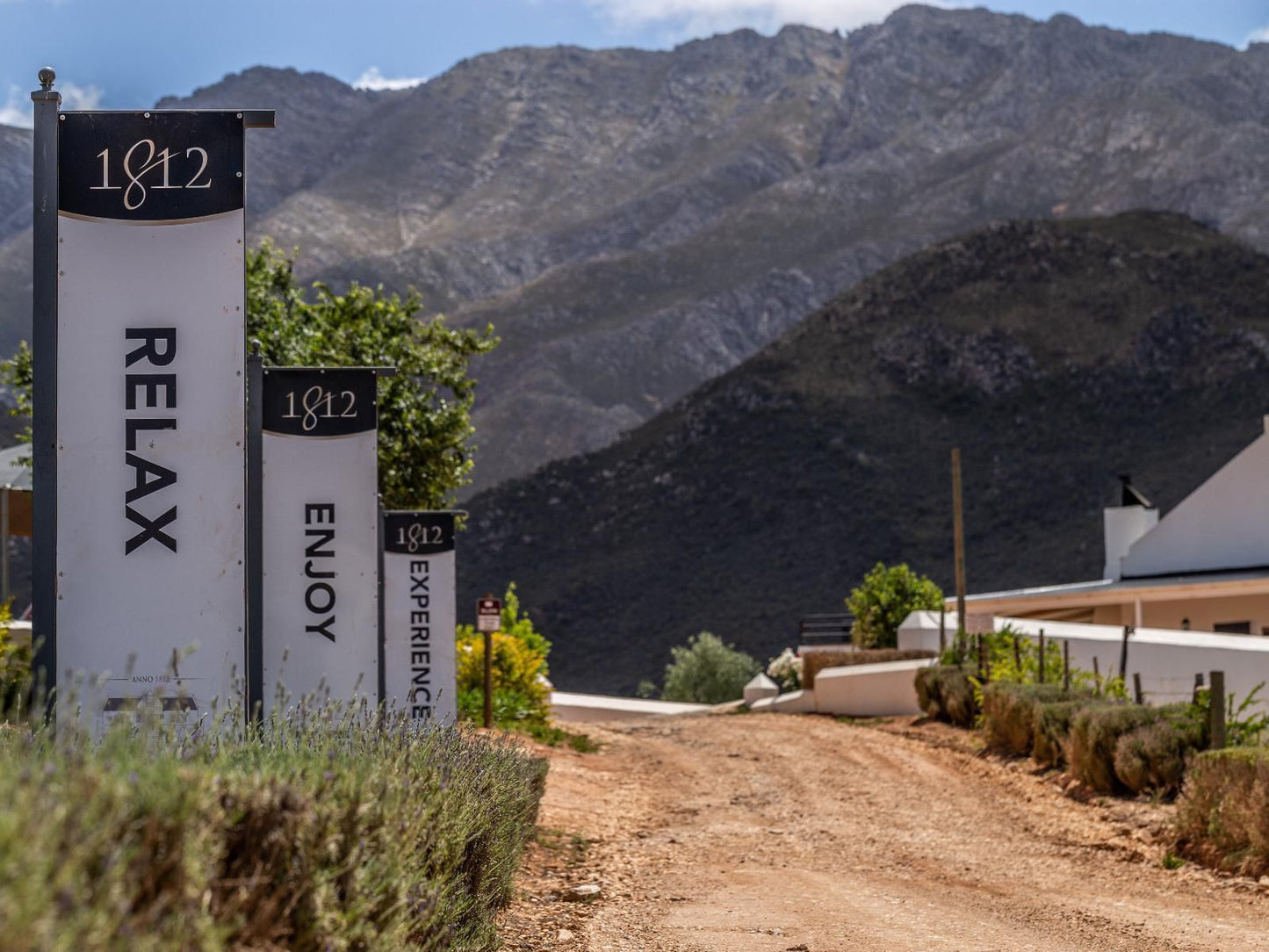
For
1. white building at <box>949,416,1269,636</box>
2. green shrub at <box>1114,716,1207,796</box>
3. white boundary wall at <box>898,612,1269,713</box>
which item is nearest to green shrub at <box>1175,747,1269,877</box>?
green shrub at <box>1114,716,1207,796</box>

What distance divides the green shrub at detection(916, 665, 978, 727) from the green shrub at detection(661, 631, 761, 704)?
33.7 m

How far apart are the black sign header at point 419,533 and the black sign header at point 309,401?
6.50m

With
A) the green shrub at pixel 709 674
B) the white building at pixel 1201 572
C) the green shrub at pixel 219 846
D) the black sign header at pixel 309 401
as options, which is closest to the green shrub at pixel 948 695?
the white building at pixel 1201 572

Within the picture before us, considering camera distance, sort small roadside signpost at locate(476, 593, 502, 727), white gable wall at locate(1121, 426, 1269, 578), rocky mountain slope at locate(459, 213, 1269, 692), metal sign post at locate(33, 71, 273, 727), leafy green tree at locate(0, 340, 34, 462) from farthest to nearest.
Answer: rocky mountain slope at locate(459, 213, 1269, 692) → white gable wall at locate(1121, 426, 1269, 578) → leafy green tree at locate(0, 340, 34, 462) → small roadside signpost at locate(476, 593, 502, 727) → metal sign post at locate(33, 71, 273, 727)

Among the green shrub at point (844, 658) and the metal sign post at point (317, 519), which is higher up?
the metal sign post at point (317, 519)

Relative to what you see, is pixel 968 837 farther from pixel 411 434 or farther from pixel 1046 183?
pixel 1046 183

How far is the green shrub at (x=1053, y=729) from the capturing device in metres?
20.3

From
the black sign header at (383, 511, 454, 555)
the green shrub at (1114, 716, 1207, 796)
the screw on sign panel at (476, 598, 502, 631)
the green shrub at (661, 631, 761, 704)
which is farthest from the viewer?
the green shrub at (661, 631, 761, 704)

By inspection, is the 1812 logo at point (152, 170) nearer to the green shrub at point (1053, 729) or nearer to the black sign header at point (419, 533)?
the black sign header at point (419, 533)

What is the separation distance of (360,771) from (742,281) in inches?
7187

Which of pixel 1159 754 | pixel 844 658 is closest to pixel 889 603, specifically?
pixel 844 658

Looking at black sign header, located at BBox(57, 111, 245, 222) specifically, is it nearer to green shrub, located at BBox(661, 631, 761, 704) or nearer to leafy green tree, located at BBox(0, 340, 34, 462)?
leafy green tree, located at BBox(0, 340, 34, 462)

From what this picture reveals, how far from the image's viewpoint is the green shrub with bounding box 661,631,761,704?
65.5 meters

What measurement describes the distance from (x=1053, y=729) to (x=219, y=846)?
1761 cm
